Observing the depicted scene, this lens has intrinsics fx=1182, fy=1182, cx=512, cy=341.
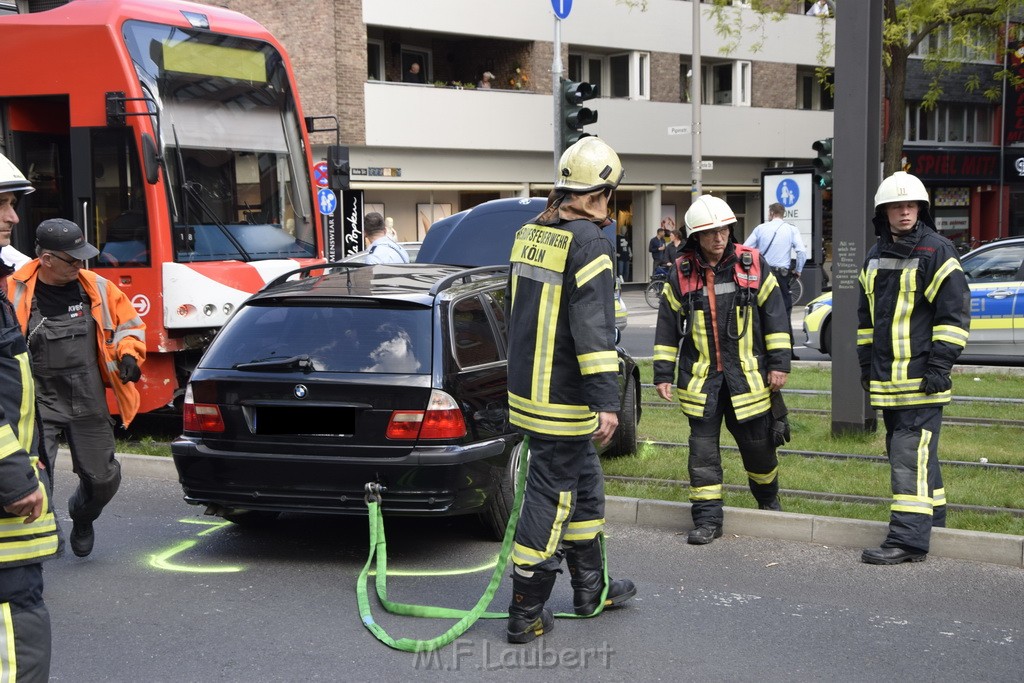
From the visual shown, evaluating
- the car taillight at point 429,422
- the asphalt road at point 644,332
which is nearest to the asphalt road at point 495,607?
the car taillight at point 429,422

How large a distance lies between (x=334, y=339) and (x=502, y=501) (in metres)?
1.28

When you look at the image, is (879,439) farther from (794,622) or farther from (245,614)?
(245,614)

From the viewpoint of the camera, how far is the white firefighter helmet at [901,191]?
20.4ft

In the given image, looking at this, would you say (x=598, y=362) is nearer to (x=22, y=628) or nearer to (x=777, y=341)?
(x=777, y=341)

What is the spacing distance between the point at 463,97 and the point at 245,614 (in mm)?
26559

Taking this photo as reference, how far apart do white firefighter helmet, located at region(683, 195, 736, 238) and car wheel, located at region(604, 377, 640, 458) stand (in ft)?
7.53

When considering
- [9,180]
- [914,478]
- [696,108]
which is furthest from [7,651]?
[696,108]

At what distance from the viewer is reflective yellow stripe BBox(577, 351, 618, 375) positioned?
4918 millimetres

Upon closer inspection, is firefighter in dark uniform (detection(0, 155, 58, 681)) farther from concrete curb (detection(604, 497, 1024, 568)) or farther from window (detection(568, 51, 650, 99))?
window (detection(568, 51, 650, 99))

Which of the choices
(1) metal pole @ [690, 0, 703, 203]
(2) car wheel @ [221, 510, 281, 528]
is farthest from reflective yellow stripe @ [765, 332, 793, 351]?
(1) metal pole @ [690, 0, 703, 203]

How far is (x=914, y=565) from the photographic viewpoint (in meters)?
6.14

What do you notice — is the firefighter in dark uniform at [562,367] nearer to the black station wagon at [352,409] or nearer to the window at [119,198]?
the black station wagon at [352,409]

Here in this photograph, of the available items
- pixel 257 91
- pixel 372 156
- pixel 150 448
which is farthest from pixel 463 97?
A: pixel 150 448

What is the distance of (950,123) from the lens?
44625 millimetres
